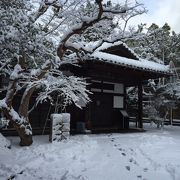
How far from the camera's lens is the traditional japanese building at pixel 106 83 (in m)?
12.7

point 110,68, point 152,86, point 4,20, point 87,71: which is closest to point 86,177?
point 4,20

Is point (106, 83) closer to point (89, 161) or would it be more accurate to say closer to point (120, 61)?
point (120, 61)

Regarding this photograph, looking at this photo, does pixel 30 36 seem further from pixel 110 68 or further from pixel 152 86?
pixel 152 86

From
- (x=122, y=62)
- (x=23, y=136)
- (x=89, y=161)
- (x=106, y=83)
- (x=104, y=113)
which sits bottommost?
(x=89, y=161)

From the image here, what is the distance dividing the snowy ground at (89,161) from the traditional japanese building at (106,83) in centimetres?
304

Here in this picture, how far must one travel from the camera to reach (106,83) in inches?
609

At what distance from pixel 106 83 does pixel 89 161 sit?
8228mm

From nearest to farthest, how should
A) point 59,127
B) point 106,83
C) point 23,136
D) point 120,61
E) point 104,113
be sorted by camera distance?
point 23,136, point 59,127, point 120,61, point 104,113, point 106,83

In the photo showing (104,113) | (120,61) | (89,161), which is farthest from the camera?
(104,113)

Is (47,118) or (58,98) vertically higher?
(58,98)

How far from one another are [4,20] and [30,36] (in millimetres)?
524

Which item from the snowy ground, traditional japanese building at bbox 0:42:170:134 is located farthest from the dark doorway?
the snowy ground

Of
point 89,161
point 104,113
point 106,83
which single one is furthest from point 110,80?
point 89,161

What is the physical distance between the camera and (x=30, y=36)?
5070mm
